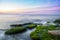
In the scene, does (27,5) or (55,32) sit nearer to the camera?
(55,32)

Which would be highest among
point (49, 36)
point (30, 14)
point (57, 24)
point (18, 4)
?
point (18, 4)

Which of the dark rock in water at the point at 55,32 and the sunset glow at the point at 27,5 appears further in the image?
the sunset glow at the point at 27,5

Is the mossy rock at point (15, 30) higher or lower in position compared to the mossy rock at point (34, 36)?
higher

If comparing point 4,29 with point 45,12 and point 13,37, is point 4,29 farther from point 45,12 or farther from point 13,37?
point 45,12

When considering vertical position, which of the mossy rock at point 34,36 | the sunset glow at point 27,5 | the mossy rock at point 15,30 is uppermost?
the sunset glow at point 27,5

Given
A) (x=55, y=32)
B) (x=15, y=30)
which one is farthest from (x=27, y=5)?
(x=55, y=32)

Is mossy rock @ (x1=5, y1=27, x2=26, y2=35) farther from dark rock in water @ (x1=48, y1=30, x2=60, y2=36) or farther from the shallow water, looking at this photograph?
dark rock in water @ (x1=48, y1=30, x2=60, y2=36)

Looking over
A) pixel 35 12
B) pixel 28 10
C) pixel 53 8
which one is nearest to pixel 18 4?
pixel 28 10

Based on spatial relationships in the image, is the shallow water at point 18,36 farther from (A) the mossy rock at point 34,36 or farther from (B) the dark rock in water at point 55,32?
(B) the dark rock in water at point 55,32

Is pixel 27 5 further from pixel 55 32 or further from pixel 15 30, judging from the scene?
pixel 55 32

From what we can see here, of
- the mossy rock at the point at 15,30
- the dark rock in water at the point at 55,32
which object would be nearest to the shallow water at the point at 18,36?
the mossy rock at the point at 15,30

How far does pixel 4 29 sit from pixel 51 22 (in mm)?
667

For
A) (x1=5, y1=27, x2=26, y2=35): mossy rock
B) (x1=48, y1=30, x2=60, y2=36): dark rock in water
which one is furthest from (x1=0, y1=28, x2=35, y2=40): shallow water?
(x1=48, y1=30, x2=60, y2=36): dark rock in water

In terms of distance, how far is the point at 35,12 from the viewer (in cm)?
171
